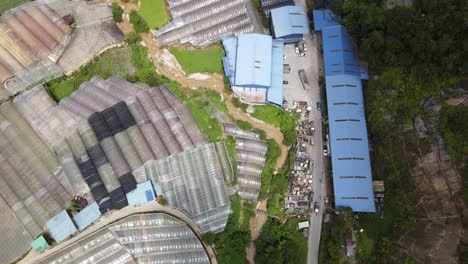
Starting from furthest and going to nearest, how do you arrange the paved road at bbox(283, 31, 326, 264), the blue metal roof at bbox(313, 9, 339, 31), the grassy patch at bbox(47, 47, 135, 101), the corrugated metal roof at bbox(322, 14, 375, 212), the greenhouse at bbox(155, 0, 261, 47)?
the blue metal roof at bbox(313, 9, 339, 31), the greenhouse at bbox(155, 0, 261, 47), the grassy patch at bbox(47, 47, 135, 101), the paved road at bbox(283, 31, 326, 264), the corrugated metal roof at bbox(322, 14, 375, 212)

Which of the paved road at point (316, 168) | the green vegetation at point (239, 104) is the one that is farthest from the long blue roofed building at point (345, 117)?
the green vegetation at point (239, 104)

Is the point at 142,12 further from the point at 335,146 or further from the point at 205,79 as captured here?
the point at 335,146

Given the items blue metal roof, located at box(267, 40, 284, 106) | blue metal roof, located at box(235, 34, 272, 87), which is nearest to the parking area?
blue metal roof, located at box(267, 40, 284, 106)

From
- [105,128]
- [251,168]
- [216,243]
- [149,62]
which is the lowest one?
[216,243]

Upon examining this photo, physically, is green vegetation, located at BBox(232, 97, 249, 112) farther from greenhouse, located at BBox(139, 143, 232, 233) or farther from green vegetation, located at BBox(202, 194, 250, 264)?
green vegetation, located at BBox(202, 194, 250, 264)

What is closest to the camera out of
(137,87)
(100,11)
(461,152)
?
(461,152)

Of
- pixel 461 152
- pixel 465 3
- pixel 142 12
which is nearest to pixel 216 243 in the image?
pixel 461 152

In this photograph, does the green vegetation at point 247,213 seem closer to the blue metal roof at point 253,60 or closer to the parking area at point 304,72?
the parking area at point 304,72
